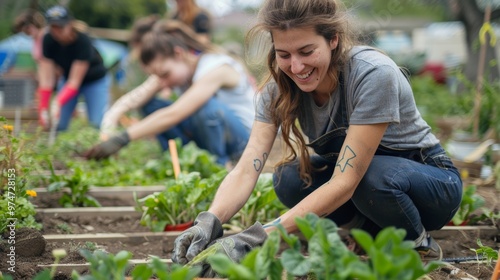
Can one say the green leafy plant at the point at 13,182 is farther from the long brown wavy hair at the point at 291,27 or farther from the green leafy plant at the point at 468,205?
the green leafy plant at the point at 468,205

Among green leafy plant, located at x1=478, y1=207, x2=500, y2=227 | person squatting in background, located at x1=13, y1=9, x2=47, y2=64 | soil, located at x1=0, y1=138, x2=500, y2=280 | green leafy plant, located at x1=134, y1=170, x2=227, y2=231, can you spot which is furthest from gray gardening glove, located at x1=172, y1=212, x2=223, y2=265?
person squatting in background, located at x1=13, y1=9, x2=47, y2=64

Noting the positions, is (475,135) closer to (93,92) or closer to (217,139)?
(217,139)

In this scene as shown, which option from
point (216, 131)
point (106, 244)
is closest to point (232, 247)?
point (106, 244)

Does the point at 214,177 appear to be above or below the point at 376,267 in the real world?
below

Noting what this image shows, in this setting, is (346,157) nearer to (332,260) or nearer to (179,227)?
(332,260)

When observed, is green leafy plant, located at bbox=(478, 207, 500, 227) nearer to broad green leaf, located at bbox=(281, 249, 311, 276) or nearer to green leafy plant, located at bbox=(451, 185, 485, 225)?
green leafy plant, located at bbox=(451, 185, 485, 225)

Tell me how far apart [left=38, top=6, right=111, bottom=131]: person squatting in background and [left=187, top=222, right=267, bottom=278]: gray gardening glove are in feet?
15.1

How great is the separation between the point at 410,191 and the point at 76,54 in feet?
15.9

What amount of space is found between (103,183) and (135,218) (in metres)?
0.70

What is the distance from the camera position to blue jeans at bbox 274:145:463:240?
245 cm

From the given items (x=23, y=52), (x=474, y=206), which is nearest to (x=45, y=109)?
(x=474, y=206)

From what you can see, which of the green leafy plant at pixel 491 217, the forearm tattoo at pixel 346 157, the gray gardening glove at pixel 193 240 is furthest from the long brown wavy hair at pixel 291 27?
the green leafy plant at pixel 491 217

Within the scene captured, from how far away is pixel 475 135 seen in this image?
16.5ft

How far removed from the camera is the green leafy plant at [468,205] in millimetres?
3033
